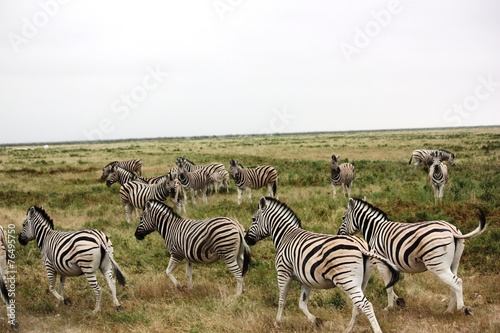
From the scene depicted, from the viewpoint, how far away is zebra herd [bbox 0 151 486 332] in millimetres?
6008

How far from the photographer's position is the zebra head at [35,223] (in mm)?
8797

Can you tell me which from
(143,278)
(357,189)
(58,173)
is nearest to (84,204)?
(143,278)

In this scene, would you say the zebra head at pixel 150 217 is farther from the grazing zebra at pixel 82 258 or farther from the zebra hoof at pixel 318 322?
the zebra hoof at pixel 318 322

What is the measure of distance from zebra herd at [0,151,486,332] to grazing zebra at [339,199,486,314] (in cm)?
1

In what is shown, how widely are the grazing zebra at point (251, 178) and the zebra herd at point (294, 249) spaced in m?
9.57

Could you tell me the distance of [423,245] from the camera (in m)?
6.58

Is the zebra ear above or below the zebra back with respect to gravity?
below

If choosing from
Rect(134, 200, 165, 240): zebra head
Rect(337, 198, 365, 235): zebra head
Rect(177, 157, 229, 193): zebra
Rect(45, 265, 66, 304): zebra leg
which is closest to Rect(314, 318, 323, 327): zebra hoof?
Rect(337, 198, 365, 235): zebra head

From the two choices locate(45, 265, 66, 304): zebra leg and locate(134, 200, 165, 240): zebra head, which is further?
locate(134, 200, 165, 240): zebra head

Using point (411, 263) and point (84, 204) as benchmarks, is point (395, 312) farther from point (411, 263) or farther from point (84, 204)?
point (84, 204)

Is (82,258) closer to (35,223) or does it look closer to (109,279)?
(109,279)

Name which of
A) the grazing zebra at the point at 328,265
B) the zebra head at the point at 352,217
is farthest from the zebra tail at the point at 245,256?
the zebra head at the point at 352,217

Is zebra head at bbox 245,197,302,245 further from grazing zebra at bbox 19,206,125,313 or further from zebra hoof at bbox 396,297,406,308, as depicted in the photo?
grazing zebra at bbox 19,206,125,313

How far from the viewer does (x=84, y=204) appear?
1873 centimetres
